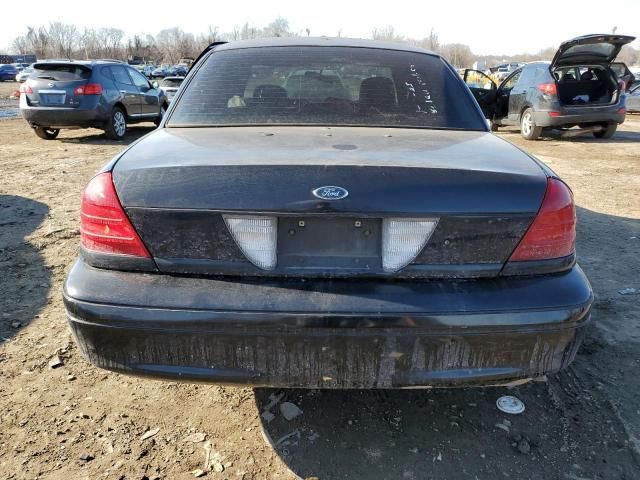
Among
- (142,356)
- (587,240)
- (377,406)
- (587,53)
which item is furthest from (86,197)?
(587,53)

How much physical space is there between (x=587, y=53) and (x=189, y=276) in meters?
11.2

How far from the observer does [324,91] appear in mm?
2895

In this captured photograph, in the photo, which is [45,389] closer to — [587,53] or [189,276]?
[189,276]

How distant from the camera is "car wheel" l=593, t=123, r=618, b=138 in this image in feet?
39.0

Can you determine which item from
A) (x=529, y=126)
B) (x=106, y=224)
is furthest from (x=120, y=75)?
(x=106, y=224)

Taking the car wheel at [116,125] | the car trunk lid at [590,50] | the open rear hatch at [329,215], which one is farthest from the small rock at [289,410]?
the car wheel at [116,125]

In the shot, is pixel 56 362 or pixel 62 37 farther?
pixel 62 37

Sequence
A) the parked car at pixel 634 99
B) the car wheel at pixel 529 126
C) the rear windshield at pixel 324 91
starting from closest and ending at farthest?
the rear windshield at pixel 324 91 → the car wheel at pixel 529 126 → the parked car at pixel 634 99

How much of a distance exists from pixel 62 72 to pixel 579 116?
36.2 ft

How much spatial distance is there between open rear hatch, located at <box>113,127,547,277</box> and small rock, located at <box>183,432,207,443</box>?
823mm

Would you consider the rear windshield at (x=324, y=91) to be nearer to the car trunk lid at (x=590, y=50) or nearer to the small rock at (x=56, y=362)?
the small rock at (x=56, y=362)

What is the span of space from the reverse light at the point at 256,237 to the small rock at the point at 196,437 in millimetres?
903

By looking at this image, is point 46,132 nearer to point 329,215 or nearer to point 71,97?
point 71,97

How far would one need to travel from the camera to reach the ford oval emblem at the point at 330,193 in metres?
1.79
